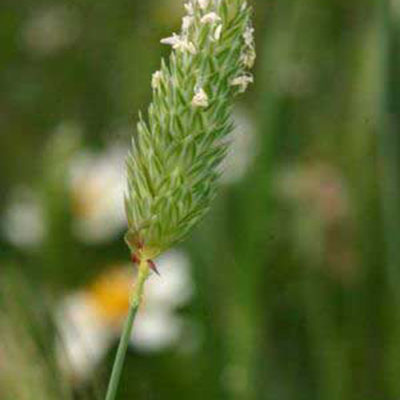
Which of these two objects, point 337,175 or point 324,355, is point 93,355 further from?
point 337,175

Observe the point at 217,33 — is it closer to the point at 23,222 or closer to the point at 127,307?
the point at 127,307

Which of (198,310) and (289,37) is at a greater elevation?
A: (289,37)

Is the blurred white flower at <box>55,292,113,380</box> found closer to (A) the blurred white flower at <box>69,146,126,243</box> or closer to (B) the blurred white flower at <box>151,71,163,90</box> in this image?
(A) the blurred white flower at <box>69,146,126,243</box>

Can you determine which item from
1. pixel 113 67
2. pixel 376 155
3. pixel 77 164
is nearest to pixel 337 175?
pixel 376 155

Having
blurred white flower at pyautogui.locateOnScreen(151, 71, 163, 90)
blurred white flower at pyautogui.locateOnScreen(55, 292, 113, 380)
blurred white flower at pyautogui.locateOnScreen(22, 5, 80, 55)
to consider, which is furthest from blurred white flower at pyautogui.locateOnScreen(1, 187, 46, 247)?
blurred white flower at pyautogui.locateOnScreen(151, 71, 163, 90)

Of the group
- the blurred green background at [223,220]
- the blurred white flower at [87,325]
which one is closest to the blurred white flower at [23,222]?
the blurred green background at [223,220]

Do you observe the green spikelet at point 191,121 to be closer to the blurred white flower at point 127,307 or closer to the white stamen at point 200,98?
the white stamen at point 200,98
